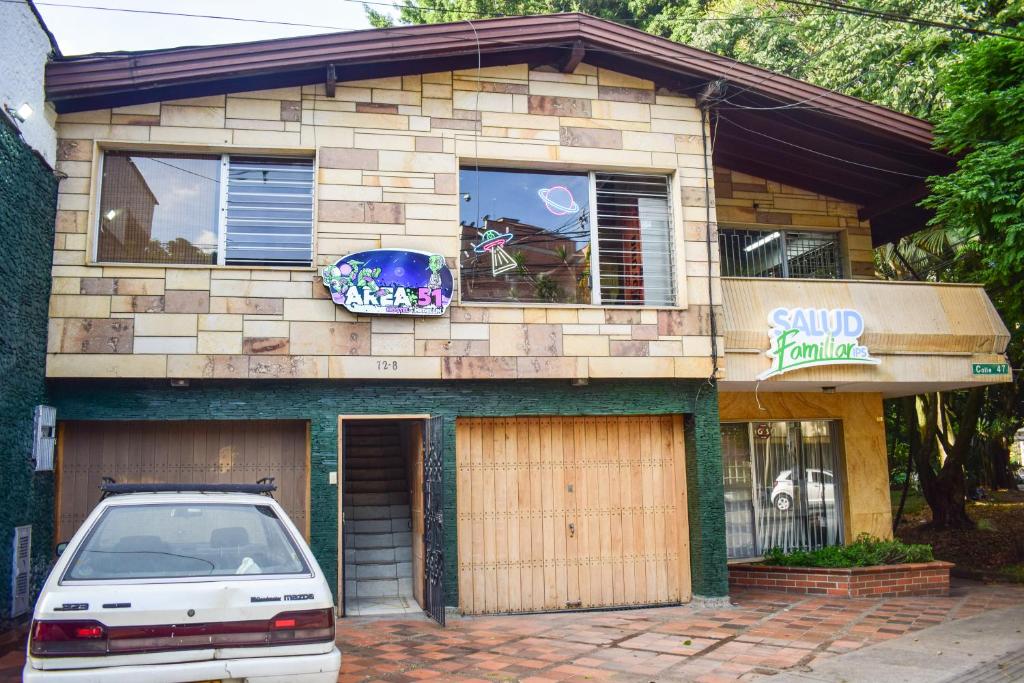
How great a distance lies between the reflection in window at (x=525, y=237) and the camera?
9.59 metres

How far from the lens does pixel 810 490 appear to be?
12500 millimetres

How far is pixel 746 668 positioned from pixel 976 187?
5.70 m

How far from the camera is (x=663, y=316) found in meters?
9.77

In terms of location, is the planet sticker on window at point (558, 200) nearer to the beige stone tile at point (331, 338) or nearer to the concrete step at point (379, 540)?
the beige stone tile at point (331, 338)

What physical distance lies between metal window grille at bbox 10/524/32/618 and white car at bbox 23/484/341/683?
312cm

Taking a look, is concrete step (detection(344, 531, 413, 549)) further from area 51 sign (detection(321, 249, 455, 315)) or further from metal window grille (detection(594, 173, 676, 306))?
metal window grille (detection(594, 173, 676, 306))

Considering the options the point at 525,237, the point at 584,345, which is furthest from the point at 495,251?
the point at 584,345

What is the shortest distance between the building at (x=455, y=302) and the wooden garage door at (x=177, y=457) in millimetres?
24

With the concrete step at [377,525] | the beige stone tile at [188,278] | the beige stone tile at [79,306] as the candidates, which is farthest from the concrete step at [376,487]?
→ the beige stone tile at [79,306]

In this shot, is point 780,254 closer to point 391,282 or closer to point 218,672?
point 391,282

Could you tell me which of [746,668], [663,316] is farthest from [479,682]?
[663,316]

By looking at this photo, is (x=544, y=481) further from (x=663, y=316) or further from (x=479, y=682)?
(x=479, y=682)

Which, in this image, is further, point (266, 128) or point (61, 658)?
point (266, 128)

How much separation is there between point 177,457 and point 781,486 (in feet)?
27.1
